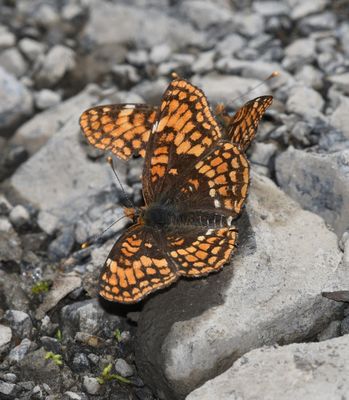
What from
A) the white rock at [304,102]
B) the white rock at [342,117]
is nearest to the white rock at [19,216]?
the white rock at [304,102]

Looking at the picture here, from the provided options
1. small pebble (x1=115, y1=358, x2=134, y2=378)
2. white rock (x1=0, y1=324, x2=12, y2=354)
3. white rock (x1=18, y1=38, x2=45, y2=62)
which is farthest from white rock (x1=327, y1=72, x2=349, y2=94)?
white rock (x1=0, y1=324, x2=12, y2=354)

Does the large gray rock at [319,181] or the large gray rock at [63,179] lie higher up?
the large gray rock at [319,181]

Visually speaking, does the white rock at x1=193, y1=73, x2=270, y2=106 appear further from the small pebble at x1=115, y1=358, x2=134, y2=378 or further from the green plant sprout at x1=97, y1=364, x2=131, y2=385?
the green plant sprout at x1=97, y1=364, x2=131, y2=385

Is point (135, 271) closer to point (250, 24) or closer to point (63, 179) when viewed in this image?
point (63, 179)

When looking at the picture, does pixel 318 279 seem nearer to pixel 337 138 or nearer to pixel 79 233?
pixel 337 138

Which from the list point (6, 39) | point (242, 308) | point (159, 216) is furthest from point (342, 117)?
point (6, 39)

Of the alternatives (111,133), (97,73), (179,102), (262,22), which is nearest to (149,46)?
(97,73)

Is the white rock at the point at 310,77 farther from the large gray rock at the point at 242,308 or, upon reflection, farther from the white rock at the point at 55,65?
the white rock at the point at 55,65
